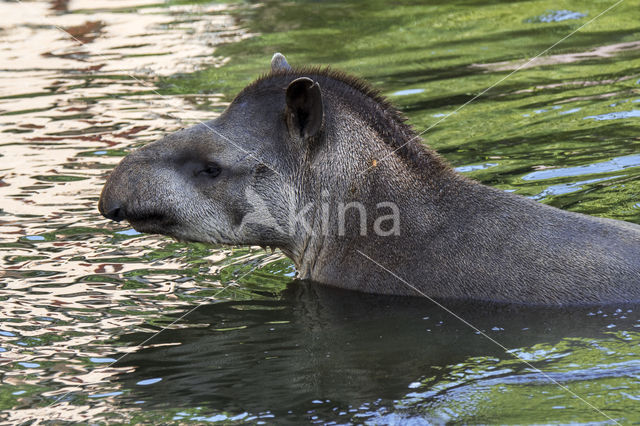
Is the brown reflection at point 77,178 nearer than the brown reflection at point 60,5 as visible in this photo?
Yes

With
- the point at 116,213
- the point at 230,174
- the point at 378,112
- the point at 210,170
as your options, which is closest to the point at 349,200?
the point at 378,112

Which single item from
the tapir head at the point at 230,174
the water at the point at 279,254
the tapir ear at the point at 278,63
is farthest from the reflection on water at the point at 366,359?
the tapir ear at the point at 278,63

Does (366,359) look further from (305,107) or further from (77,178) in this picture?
(77,178)

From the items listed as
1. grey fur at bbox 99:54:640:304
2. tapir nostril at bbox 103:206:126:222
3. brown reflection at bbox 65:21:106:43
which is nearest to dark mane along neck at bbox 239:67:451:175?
grey fur at bbox 99:54:640:304

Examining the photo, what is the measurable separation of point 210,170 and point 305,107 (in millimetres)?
1078

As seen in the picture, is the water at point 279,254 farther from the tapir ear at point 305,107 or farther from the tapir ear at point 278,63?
the tapir ear at point 278,63

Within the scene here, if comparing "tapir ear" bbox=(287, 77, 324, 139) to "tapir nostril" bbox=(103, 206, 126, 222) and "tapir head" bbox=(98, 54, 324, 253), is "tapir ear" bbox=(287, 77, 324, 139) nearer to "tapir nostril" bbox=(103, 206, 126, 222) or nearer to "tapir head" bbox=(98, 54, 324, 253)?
"tapir head" bbox=(98, 54, 324, 253)

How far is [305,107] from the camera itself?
8.89m

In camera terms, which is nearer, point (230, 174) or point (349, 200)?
point (349, 200)

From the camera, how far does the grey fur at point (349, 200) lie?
342 inches

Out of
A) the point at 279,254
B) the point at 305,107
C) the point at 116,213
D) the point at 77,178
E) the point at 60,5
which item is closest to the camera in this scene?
the point at 305,107

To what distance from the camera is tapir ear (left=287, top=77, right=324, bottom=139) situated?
28.5 feet

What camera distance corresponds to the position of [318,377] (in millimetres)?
7684

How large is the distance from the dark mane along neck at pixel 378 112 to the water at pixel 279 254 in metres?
1.30
